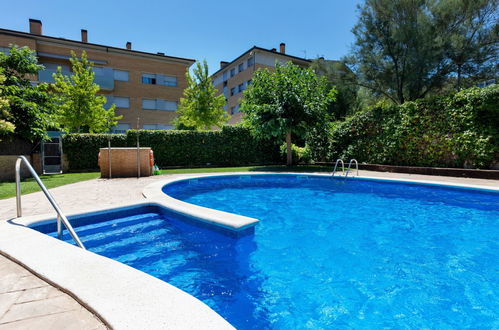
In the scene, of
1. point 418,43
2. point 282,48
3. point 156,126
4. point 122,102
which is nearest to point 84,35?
point 122,102

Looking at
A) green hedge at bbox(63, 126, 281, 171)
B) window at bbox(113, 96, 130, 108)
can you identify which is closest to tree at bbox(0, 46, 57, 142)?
green hedge at bbox(63, 126, 281, 171)

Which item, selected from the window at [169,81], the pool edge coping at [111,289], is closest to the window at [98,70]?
the window at [169,81]

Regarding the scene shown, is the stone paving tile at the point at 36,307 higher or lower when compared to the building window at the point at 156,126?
lower

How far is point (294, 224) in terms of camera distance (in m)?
5.83

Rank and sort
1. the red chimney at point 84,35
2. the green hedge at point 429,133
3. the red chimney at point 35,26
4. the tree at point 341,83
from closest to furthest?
the green hedge at point 429,133 < the tree at point 341,83 < the red chimney at point 35,26 < the red chimney at point 84,35

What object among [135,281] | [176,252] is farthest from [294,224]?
[135,281]

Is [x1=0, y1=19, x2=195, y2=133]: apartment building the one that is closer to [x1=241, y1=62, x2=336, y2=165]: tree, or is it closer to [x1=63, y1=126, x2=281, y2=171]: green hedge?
[x1=63, y1=126, x2=281, y2=171]: green hedge

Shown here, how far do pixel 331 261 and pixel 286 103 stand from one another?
12.1m

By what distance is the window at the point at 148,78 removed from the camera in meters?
29.6

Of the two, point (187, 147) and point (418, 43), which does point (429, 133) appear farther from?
point (187, 147)

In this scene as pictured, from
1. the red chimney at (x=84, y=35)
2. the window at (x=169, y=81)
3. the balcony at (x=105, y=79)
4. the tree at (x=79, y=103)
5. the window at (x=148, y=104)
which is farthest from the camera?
the window at (x=169, y=81)

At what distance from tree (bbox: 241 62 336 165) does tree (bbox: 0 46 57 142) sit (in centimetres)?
1046

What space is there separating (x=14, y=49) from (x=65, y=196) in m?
11.0

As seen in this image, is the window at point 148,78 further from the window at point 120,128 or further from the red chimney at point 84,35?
the red chimney at point 84,35
